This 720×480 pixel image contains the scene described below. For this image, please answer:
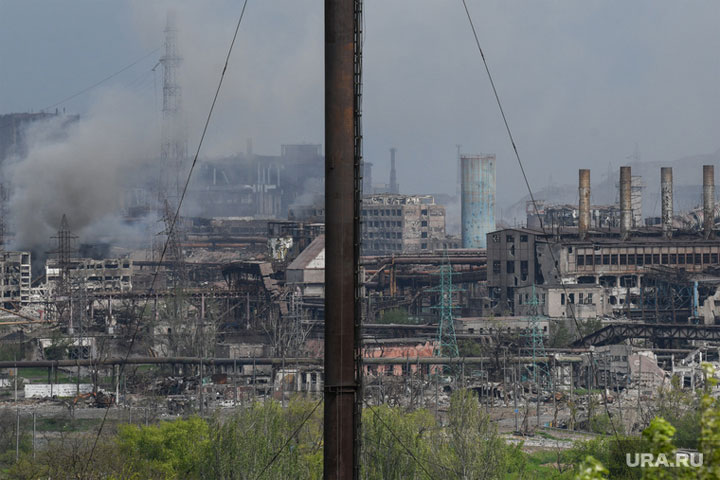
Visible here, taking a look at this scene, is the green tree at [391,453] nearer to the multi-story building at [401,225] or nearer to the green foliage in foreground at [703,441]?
the green foliage in foreground at [703,441]

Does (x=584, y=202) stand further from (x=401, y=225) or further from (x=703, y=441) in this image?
(x=703, y=441)

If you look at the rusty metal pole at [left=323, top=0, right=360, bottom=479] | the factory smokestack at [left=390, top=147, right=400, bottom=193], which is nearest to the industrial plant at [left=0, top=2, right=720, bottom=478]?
the rusty metal pole at [left=323, top=0, right=360, bottom=479]

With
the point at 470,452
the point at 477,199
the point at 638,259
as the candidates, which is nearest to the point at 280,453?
the point at 470,452

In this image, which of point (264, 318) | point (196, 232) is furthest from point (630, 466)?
point (196, 232)

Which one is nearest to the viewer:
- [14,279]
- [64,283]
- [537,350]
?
[537,350]

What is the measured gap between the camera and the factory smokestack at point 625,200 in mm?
29688

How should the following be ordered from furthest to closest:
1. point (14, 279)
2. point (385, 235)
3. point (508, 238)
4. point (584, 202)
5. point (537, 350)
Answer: point (385, 235)
point (14, 279)
point (508, 238)
point (584, 202)
point (537, 350)

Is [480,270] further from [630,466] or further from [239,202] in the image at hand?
[239,202]

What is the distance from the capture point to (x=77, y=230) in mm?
39844

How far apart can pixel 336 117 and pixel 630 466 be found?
8.24 m

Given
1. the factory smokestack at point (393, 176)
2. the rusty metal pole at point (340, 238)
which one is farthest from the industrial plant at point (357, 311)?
the factory smokestack at point (393, 176)

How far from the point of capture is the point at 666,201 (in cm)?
3161

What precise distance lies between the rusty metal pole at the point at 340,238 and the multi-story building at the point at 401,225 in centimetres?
4622

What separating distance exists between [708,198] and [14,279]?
23273 mm
